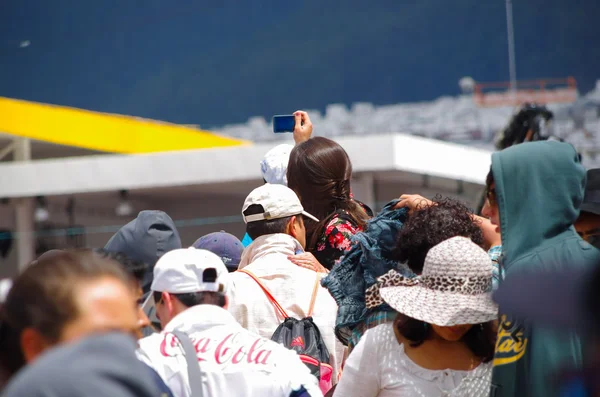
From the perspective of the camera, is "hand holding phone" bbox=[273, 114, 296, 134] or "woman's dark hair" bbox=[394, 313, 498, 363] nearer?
"woman's dark hair" bbox=[394, 313, 498, 363]

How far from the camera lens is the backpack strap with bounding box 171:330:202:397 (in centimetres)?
301

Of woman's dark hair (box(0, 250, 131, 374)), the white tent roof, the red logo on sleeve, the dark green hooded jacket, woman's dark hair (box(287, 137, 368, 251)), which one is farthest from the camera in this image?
the white tent roof

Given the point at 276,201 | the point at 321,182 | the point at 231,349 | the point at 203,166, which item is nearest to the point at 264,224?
the point at 276,201

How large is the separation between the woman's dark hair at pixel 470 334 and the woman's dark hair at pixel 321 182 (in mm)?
1252

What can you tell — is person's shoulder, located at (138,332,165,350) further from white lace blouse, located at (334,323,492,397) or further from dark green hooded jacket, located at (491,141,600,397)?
dark green hooded jacket, located at (491,141,600,397)

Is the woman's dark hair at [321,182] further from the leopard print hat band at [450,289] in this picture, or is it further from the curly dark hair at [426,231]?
the leopard print hat band at [450,289]

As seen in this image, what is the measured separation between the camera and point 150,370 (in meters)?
2.95

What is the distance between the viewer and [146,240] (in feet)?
12.5

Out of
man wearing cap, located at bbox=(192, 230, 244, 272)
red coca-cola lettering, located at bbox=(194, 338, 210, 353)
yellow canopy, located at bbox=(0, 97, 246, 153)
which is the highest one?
yellow canopy, located at bbox=(0, 97, 246, 153)

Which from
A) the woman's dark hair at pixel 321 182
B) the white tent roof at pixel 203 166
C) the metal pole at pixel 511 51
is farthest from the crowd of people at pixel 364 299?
the metal pole at pixel 511 51

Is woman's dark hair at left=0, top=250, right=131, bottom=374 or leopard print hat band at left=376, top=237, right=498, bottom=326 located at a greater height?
woman's dark hair at left=0, top=250, right=131, bottom=374

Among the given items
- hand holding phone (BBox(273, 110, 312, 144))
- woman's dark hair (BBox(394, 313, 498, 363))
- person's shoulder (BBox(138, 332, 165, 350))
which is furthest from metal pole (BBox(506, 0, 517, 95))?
person's shoulder (BBox(138, 332, 165, 350))

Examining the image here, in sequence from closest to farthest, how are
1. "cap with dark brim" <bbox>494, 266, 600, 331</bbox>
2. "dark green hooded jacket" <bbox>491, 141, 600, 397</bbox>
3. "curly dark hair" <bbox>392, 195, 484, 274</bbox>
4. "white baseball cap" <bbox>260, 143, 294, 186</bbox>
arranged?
"cap with dark brim" <bbox>494, 266, 600, 331</bbox> → "dark green hooded jacket" <bbox>491, 141, 600, 397</bbox> → "curly dark hair" <bbox>392, 195, 484, 274</bbox> → "white baseball cap" <bbox>260, 143, 294, 186</bbox>

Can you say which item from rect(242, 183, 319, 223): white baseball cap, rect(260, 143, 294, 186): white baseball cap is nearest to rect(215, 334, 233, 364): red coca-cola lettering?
rect(242, 183, 319, 223): white baseball cap
